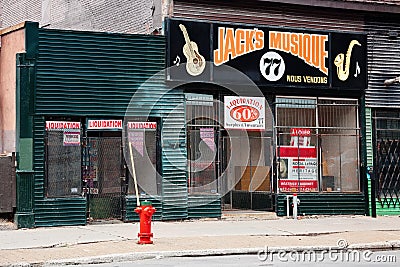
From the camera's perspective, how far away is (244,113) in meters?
20.9

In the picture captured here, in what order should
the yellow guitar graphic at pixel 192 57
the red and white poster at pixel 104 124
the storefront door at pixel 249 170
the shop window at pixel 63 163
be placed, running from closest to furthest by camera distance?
the shop window at pixel 63 163 < the red and white poster at pixel 104 124 < the yellow guitar graphic at pixel 192 57 < the storefront door at pixel 249 170

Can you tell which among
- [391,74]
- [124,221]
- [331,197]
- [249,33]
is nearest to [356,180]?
[331,197]

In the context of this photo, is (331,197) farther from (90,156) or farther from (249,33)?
(90,156)

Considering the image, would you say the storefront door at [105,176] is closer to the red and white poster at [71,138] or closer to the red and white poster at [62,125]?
the red and white poster at [71,138]

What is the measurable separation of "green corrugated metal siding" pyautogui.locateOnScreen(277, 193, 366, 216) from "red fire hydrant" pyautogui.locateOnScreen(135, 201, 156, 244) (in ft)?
22.7

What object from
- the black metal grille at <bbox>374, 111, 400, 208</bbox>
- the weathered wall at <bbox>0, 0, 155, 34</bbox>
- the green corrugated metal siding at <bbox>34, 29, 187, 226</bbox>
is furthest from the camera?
the black metal grille at <bbox>374, 111, 400, 208</bbox>

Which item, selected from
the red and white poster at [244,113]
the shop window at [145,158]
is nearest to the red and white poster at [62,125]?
the shop window at [145,158]

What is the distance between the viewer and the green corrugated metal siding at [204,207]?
66.1 ft

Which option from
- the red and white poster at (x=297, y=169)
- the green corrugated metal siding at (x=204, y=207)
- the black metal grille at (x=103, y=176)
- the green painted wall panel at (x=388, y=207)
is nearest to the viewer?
the black metal grille at (x=103, y=176)

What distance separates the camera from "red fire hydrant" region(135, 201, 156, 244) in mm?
14961

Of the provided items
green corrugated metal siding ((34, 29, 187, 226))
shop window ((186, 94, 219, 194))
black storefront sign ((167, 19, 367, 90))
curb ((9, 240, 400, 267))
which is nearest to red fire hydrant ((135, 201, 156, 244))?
curb ((9, 240, 400, 267))

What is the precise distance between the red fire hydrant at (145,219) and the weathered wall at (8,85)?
538cm

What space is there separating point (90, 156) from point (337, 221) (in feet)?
22.8

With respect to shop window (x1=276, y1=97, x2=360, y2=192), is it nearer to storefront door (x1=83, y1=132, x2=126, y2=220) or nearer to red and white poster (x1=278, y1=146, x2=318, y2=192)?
red and white poster (x1=278, y1=146, x2=318, y2=192)
